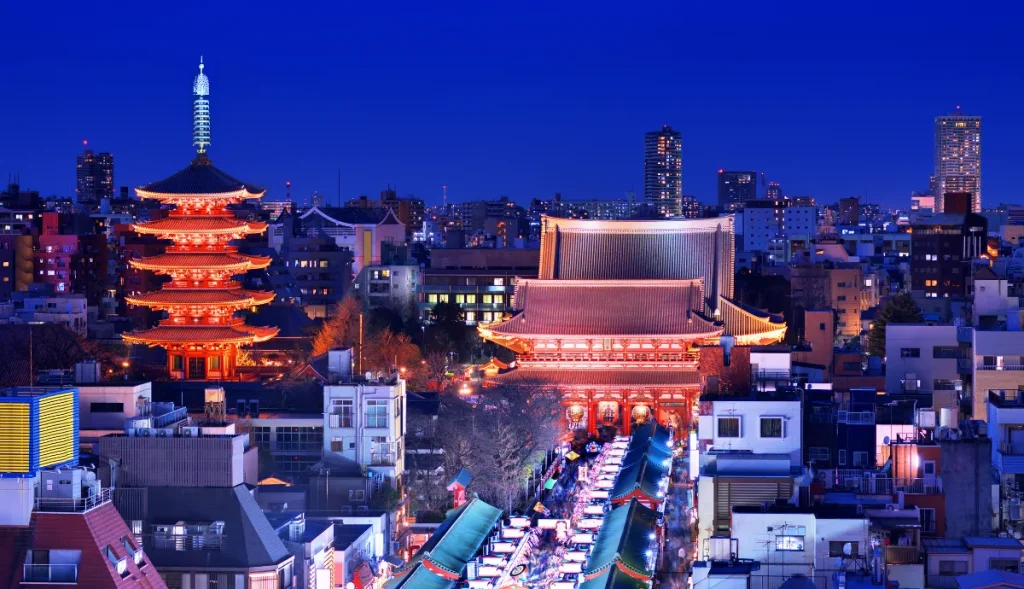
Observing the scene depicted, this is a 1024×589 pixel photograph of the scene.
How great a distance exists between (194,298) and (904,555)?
105ft

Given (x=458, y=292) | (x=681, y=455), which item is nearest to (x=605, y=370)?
(x=681, y=455)

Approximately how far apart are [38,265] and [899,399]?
179 feet

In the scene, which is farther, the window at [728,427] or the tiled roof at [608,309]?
the tiled roof at [608,309]

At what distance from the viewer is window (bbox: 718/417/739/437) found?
29.0 meters

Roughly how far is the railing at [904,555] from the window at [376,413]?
13.6m

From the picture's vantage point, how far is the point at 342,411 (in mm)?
35938

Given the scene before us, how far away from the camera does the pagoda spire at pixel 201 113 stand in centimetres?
5347

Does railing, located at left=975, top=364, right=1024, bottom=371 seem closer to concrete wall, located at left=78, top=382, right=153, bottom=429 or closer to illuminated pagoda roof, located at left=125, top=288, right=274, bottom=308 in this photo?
concrete wall, located at left=78, top=382, right=153, bottom=429

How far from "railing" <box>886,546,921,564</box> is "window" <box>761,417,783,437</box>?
4.85 m

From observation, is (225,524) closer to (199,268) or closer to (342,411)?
(342,411)

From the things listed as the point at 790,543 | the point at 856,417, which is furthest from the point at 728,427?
the point at 790,543

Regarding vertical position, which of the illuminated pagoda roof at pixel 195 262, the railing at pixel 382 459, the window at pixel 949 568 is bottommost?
the window at pixel 949 568

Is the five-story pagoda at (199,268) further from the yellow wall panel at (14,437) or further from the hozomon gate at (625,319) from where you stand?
the yellow wall panel at (14,437)

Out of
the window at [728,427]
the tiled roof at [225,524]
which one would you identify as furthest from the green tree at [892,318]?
the tiled roof at [225,524]
